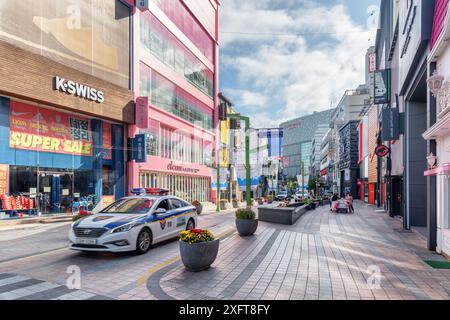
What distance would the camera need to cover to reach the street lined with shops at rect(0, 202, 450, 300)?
545cm

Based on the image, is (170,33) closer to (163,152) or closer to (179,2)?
(179,2)

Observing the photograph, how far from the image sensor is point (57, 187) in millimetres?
18891

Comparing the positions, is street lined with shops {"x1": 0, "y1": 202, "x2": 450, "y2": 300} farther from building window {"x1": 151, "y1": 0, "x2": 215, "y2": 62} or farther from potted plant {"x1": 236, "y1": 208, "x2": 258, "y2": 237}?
building window {"x1": 151, "y1": 0, "x2": 215, "y2": 62}

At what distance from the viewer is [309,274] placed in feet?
21.7

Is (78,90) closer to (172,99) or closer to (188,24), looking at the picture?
(172,99)

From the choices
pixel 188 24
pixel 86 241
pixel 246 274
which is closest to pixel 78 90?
pixel 86 241

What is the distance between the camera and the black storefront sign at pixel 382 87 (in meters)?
22.6

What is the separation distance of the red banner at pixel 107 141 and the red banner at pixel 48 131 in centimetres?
124

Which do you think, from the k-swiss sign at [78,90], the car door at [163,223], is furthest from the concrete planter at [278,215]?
the k-swiss sign at [78,90]

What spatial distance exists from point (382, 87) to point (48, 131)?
23054 millimetres

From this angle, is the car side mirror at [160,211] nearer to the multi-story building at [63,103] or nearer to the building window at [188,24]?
the multi-story building at [63,103]
